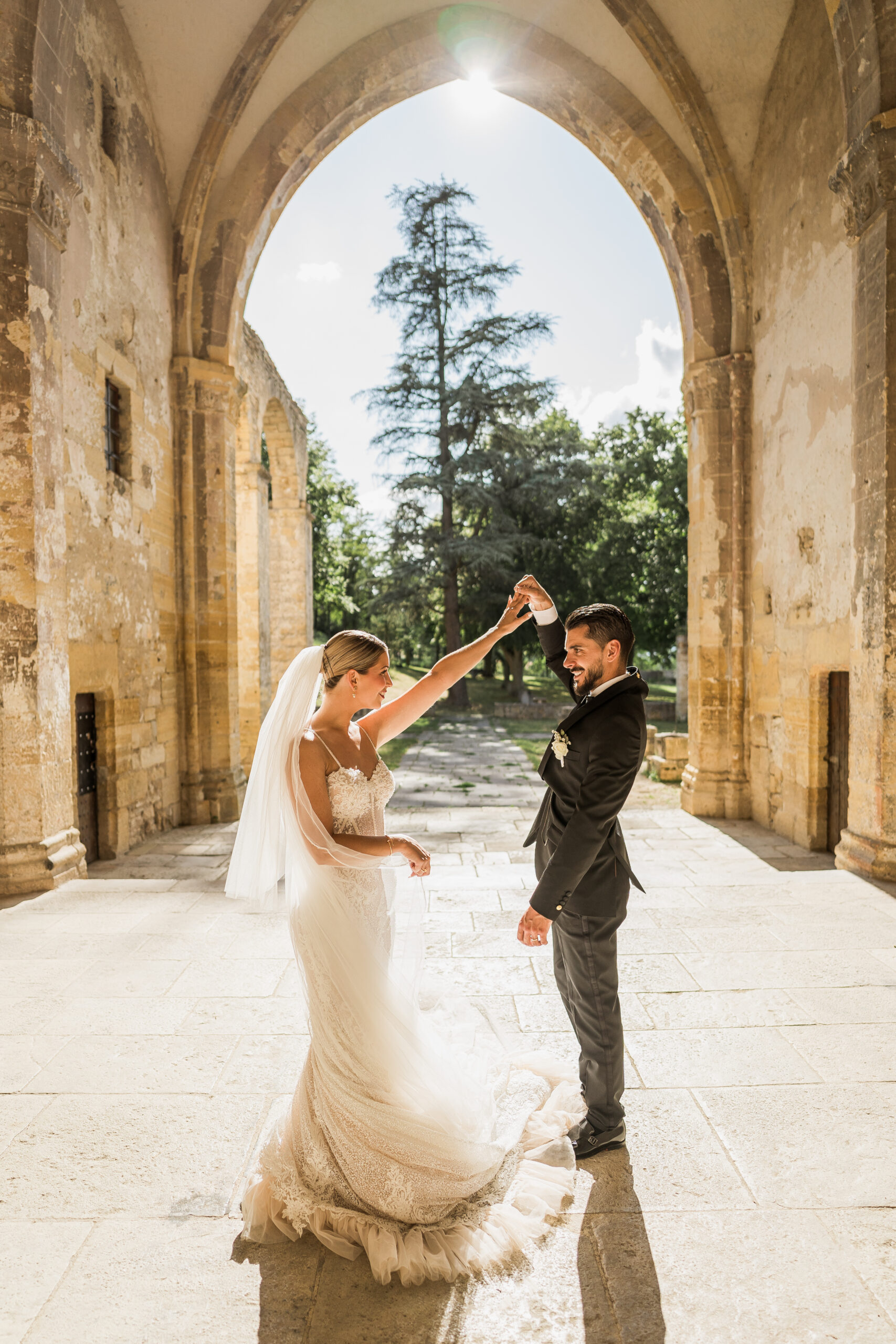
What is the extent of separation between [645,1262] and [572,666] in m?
1.76

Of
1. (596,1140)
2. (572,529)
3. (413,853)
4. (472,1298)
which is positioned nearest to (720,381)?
(413,853)

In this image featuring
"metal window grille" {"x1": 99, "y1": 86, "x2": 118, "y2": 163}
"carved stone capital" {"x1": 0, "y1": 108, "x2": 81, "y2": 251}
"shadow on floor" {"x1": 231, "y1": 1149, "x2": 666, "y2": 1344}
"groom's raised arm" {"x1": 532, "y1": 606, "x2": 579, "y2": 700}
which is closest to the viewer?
"shadow on floor" {"x1": 231, "y1": 1149, "x2": 666, "y2": 1344}

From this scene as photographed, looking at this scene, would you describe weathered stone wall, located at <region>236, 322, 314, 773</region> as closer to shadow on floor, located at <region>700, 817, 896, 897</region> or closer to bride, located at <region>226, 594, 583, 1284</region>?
shadow on floor, located at <region>700, 817, 896, 897</region>

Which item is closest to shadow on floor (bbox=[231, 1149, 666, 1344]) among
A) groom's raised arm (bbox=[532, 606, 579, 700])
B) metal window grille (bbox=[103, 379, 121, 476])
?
groom's raised arm (bbox=[532, 606, 579, 700])

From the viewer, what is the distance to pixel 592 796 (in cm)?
267

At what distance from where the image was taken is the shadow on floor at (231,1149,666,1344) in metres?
2.04

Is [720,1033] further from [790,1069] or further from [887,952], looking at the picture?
[887,952]

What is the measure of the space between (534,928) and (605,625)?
103cm

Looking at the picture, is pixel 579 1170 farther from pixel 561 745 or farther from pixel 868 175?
pixel 868 175

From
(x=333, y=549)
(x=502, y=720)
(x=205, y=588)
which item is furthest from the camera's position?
(x=333, y=549)

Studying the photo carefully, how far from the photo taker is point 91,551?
23.7 feet

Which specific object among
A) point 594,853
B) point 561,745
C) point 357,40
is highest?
point 357,40

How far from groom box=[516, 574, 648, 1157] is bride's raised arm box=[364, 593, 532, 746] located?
1.09 feet

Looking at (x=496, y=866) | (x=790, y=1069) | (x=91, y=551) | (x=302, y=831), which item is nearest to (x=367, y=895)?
(x=302, y=831)
